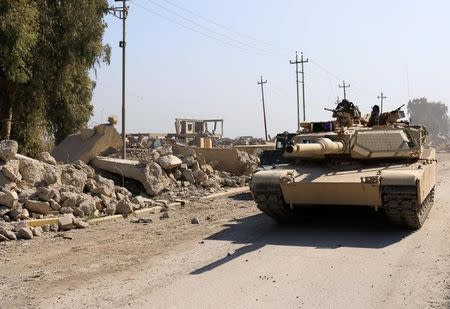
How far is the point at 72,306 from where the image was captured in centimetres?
507

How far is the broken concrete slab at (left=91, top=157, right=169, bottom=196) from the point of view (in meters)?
13.2

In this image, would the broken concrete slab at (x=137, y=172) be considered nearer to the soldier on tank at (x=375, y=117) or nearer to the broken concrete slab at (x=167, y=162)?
the broken concrete slab at (x=167, y=162)

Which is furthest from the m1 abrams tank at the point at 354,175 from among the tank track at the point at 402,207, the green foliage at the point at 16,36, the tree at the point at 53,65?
the tree at the point at 53,65

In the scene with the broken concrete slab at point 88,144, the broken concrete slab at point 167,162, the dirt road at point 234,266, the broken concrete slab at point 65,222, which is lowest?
the dirt road at point 234,266

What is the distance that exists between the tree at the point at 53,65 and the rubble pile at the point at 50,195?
565 centimetres

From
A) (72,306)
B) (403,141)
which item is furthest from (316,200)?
(72,306)

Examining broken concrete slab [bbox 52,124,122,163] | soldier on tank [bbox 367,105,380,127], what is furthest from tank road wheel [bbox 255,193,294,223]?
broken concrete slab [bbox 52,124,122,163]

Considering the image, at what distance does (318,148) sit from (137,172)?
19.4ft

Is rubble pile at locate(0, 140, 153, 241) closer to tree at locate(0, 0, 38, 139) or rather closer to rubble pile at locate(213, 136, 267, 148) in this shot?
tree at locate(0, 0, 38, 139)

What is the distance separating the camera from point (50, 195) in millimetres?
9953

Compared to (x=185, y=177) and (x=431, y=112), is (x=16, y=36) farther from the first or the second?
(x=431, y=112)

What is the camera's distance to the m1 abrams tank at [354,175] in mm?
7934

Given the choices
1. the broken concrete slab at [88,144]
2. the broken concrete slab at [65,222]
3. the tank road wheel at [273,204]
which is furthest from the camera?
the broken concrete slab at [88,144]

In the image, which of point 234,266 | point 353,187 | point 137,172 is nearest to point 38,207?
point 137,172
